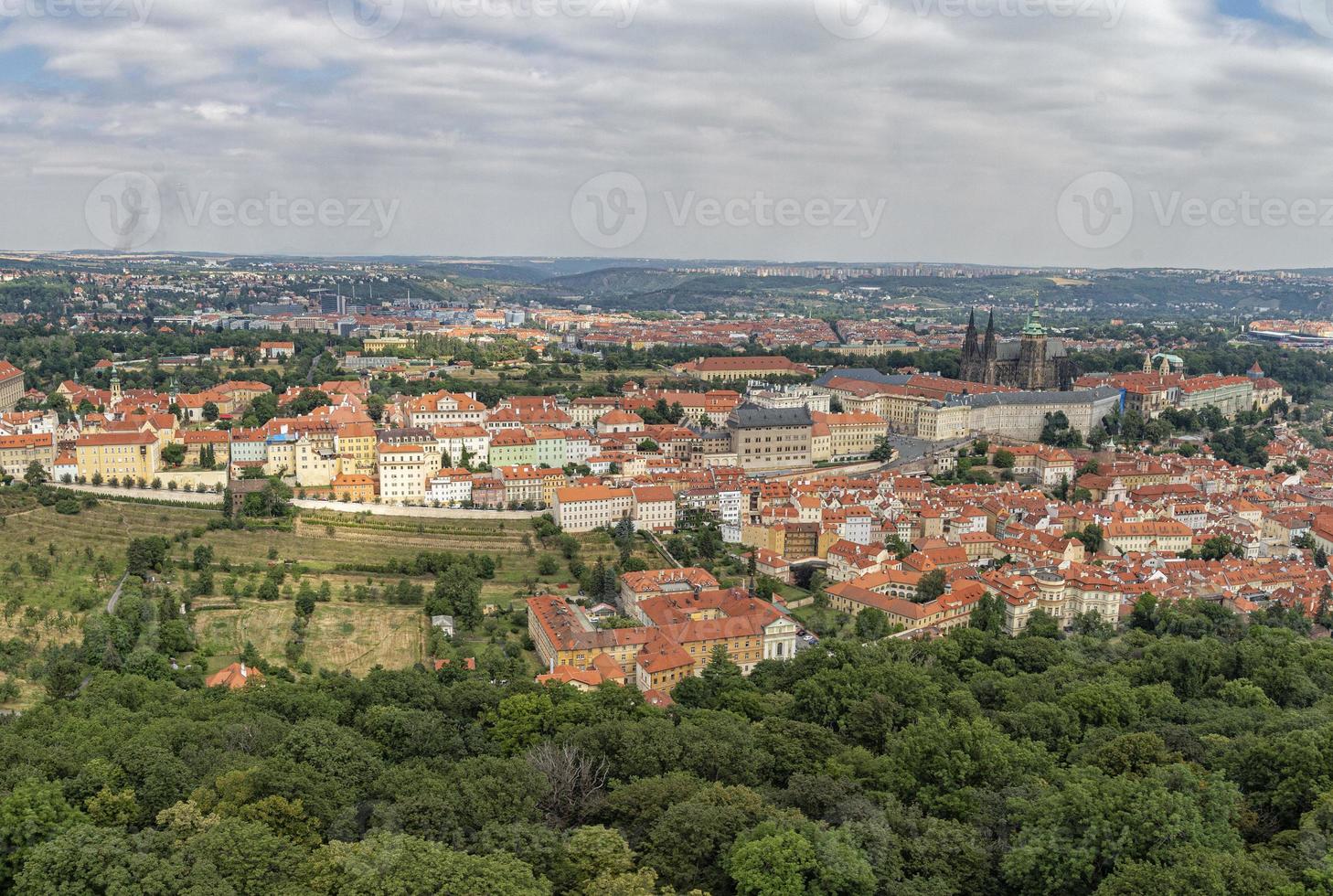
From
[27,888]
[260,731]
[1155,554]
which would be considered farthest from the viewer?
[1155,554]

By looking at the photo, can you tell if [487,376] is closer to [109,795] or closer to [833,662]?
[833,662]

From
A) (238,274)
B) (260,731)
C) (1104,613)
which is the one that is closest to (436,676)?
(260,731)

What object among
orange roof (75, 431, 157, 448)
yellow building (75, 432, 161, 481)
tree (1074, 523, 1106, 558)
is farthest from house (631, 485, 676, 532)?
orange roof (75, 431, 157, 448)

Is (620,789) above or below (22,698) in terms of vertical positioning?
above

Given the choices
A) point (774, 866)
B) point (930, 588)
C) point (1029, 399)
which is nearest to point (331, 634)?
point (930, 588)

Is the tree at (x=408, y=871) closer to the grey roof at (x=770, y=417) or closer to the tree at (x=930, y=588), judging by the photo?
the tree at (x=930, y=588)

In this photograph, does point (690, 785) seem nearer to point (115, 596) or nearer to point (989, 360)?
point (115, 596)
